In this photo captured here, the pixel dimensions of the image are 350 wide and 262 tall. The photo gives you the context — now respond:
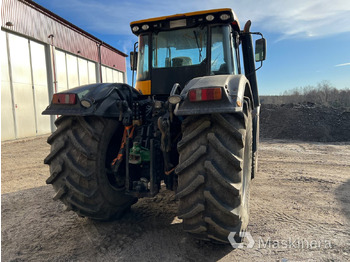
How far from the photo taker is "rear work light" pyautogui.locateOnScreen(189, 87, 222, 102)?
2117 millimetres

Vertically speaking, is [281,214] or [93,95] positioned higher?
[93,95]

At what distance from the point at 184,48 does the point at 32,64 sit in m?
12.2

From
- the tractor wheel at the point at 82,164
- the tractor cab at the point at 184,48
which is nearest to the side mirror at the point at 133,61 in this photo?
the tractor cab at the point at 184,48

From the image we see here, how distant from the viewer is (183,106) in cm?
219

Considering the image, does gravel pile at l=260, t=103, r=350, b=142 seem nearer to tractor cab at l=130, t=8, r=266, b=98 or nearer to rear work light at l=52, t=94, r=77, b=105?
tractor cab at l=130, t=8, r=266, b=98

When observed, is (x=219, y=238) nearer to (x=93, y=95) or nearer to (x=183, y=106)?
(x=183, y=106)

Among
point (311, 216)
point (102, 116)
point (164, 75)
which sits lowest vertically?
point (311, 216)

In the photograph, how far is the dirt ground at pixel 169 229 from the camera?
248 cm

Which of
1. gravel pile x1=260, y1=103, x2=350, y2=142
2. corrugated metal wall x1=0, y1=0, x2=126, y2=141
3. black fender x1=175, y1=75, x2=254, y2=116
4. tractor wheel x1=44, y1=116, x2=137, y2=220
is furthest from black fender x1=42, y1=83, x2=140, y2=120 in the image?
gravel pile x1=260, y1=103, x2=350, y2=142

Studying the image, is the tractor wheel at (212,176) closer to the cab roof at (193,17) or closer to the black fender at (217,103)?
the black fender at (217,103)

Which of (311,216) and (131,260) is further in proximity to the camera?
(311,216)

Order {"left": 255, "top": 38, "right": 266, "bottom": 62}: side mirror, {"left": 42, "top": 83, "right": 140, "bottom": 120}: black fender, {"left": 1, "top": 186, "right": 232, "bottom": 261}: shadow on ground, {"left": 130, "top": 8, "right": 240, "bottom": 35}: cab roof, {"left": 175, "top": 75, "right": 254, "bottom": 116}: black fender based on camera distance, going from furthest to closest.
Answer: {"left": 255, "top": 38, "right": 266, "bottom": 62}: side mirror → {"left": 130, "top": 8, "right": 240, "bottom": 35}: cab roof → {"left": 42, "top": 83, "right": 140, "bottom": 120}: black fender → {"left": 1, "top": 186, "right": 232, "bottom": 261}: shadow on ground → {"left": 175, "top": 75, "right": 254, "bottom": 116}: black fender

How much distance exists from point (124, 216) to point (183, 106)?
1.85 meters

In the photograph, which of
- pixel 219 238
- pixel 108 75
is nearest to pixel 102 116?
pixel 219 238
